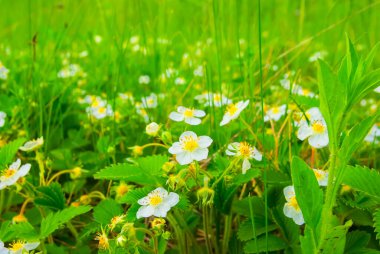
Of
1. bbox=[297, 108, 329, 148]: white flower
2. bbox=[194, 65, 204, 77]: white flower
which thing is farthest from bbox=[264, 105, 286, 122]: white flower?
bbox=[194, 65, 204, 77]: white flower

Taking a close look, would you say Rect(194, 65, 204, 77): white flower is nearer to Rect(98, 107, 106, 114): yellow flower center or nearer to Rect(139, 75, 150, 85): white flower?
Rect(139, 75, 150, 85): white flower

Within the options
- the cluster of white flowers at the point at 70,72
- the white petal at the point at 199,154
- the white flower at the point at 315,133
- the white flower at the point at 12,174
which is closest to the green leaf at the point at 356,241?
the white flower at the point at 315,133

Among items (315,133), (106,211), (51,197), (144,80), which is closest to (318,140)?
(315,133)

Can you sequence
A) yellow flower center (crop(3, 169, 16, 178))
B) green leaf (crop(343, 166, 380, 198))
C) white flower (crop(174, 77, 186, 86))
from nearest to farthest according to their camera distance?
green leaf (crop(343, 166, 380, 198))
yellow flower center (crop(3, 169, 16, 178))
white flower (crop(174, 77, 186, 86))

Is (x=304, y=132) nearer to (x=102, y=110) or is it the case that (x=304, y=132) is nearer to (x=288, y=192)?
(x=288, y=192)

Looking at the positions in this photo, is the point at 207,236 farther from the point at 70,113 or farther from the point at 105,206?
the point at 70,113

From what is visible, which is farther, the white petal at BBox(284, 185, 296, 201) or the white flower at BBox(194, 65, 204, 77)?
the white flower at BBox(194, 65, 204, 77)
